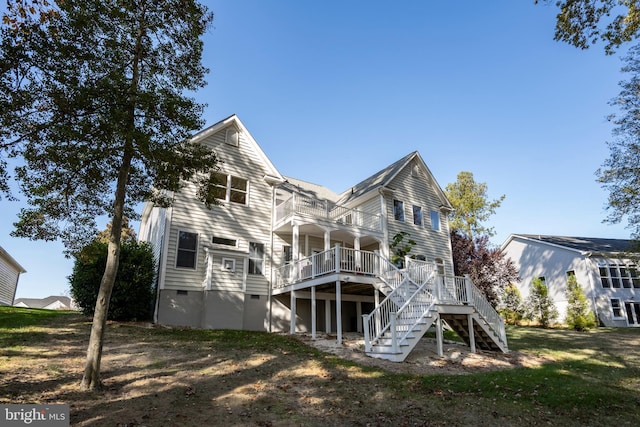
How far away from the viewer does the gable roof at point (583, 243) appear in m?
28.9

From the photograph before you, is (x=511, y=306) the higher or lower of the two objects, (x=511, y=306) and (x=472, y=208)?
the lower

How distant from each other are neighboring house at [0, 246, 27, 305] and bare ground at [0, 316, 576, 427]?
2358 centimetres

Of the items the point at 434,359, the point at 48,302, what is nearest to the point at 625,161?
the point at 434,359

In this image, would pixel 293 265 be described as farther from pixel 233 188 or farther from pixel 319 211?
pixel 233 188

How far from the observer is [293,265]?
16172 millimetres

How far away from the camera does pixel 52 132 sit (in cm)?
739

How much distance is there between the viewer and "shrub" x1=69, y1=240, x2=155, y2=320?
1407cm

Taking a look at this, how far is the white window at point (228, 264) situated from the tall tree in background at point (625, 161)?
1888 centimetres

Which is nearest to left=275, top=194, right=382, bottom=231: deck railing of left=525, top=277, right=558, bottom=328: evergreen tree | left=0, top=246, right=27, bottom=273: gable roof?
left=525, top=277, right=558, bottom=328: evergreen tree

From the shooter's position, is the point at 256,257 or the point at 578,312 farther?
the point at 578,312

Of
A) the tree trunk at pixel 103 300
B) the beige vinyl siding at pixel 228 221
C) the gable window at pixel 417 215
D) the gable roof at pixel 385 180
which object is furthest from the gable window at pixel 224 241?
the gable window at pixel 417 215

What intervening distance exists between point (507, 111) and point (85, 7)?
50.5ft

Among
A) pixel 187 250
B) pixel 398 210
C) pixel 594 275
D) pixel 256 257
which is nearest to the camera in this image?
pixel 187 250

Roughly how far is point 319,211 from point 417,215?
7.20m
